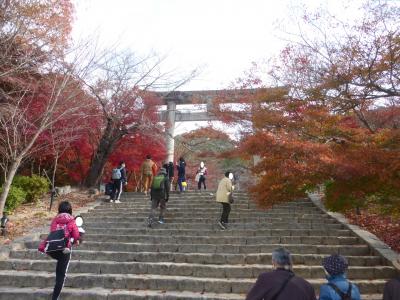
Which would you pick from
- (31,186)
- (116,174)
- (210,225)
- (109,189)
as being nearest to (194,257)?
(210,225)

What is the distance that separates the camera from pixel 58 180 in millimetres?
18812

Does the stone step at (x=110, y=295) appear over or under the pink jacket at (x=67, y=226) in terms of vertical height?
under

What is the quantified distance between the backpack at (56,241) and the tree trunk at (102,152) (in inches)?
439

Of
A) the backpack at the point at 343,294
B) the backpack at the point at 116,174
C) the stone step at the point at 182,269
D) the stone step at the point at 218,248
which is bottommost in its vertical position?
the stone step at the point at 182,269

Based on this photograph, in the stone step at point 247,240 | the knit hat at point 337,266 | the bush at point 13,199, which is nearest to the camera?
the knit hat at point 337,266

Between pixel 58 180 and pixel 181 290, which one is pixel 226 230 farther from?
pixel 58 180

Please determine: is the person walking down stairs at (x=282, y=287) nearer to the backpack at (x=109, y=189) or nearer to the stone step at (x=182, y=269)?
the stone step at (x=182, y=269)

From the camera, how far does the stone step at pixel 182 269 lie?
7.15 meters

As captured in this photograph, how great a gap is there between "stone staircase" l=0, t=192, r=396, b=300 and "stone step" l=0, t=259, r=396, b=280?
0.02 metres

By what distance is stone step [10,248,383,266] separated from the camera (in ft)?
25.2

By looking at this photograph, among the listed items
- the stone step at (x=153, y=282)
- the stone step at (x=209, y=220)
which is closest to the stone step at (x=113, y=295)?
the stone step at (x=153, y=282)

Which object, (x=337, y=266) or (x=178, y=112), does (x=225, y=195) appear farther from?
(x=178, y=112)

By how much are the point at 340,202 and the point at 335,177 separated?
0.81 meters

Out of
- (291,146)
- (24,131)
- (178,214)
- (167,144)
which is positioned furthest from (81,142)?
(291,146)
